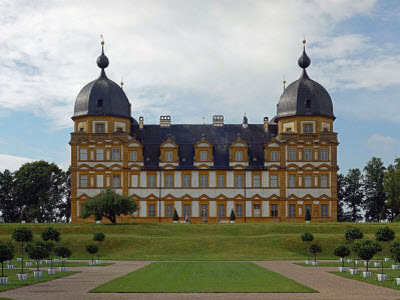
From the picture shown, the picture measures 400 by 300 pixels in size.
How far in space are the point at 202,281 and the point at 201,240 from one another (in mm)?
27629

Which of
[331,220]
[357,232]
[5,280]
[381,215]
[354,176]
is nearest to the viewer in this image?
[5,280]

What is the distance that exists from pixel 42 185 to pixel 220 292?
246 ft

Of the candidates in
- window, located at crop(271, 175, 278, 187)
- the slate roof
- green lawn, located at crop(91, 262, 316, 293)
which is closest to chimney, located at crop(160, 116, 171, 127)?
the slate roof

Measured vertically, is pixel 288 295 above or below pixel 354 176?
below

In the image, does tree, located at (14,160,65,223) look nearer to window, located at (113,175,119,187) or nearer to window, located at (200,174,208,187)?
window, located at (113,175,119,187)

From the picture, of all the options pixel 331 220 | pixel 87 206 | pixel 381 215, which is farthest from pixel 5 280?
pixel 381 215

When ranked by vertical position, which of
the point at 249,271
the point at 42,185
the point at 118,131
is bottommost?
the point at 249,271

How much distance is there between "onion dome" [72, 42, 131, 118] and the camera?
88375 mm

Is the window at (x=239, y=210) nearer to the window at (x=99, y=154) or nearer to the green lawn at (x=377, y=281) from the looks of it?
the window at (x=99, y=154)

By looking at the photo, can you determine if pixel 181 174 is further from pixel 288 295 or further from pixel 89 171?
pixel 288 295

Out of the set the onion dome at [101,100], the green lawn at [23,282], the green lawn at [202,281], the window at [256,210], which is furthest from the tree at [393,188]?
the green lawn at [23,282]

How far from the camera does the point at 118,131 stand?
8750cm

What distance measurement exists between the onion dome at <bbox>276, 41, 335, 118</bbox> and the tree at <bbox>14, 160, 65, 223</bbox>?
3889cm

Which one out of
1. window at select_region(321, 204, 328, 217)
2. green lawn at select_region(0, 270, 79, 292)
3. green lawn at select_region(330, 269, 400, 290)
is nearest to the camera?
green lawn at select_region(0, 270, 79, 292)
